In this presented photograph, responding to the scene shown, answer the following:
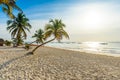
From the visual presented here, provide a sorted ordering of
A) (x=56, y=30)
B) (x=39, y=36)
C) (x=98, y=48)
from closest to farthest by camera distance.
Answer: (x=56, y=30), (x=39, y=36), (x=98, y=48)

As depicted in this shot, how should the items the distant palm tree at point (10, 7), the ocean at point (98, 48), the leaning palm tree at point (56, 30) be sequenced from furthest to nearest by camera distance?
the ocean at point (98, 48) < the leaning palm tree at point (56, 30) < the distant palm tree at point (10, 7)

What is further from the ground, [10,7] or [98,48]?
[10,7]

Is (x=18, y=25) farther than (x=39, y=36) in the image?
No

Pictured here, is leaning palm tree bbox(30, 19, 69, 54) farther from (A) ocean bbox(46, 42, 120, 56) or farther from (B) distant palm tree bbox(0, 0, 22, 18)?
(A) ocean bbox(46, 42, 120, 56)

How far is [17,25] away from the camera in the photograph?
34.1 metres

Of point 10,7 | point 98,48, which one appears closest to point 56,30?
point 10,7

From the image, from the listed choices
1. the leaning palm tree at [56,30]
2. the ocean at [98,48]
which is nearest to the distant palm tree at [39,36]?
the ocean at [98,48]

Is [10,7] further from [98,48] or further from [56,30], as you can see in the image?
[98,48]

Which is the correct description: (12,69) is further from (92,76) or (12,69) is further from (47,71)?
(92,76)

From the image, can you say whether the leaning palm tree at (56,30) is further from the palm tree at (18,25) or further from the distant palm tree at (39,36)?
the distant palm tree at (39,36)

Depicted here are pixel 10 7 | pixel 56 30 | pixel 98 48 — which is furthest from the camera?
pixel 98 48

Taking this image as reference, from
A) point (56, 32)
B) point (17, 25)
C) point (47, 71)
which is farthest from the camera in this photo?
point (17, 25)

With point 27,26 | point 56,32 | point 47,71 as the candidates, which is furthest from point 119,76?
point 27,26

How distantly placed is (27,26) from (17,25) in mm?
2106
